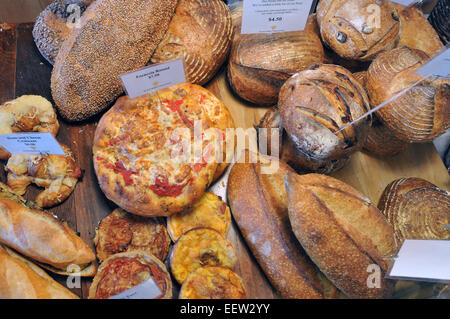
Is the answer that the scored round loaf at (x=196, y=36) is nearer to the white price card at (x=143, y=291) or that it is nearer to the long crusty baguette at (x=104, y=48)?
the long crusty baguette at (x=104, y=48)

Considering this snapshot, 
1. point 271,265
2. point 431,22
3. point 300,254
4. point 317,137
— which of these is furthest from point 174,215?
point 431,22

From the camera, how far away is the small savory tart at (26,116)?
5.26 ft

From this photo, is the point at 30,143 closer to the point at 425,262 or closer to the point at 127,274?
the point at 127,274

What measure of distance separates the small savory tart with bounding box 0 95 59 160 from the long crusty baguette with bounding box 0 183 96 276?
1.41 ft

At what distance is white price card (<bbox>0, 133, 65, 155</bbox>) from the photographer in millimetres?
1403

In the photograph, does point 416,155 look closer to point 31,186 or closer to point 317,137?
point 317,137

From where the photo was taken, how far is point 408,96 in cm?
151

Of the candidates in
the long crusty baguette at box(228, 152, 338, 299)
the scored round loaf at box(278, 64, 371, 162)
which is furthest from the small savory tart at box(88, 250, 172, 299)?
the scored round loaf at box(278, 64, 371, 162)

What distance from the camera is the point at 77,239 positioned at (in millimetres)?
1390

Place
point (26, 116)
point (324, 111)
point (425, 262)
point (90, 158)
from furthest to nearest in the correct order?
point (90, 158), point (26, 116), point (324, 111), point (425, 262)

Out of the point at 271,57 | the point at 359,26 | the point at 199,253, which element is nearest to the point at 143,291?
the point at 199,253

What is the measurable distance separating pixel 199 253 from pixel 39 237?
25.5 inches

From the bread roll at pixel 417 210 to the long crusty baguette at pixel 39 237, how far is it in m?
1.42

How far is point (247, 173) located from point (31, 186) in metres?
1.11
